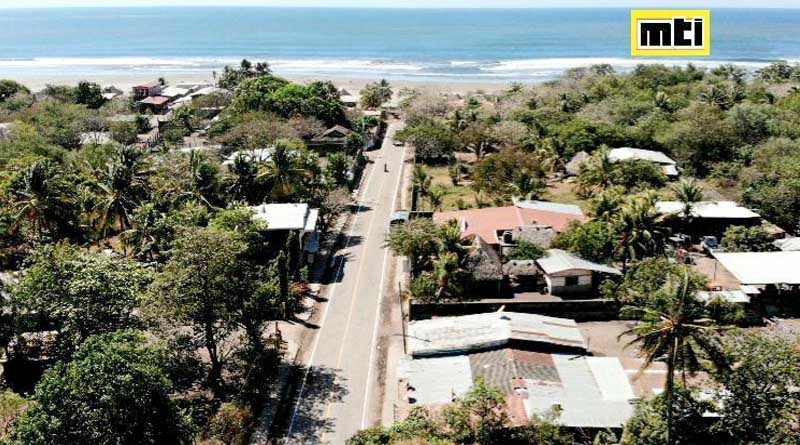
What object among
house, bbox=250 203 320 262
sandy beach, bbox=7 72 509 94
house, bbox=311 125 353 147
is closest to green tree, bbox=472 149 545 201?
house, bbox=250 203 320 262

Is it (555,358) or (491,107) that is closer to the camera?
(555,358)

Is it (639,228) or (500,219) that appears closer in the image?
(639,228)

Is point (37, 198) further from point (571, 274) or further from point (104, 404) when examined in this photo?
point (571, 274)

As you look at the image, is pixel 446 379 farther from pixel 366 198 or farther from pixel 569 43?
pixel 569 43

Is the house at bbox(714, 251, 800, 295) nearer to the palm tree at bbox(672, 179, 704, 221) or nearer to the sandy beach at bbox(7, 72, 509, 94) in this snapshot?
the palm tree at bbox(672, 179, 704, 221)

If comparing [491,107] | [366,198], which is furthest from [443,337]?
[491,107]

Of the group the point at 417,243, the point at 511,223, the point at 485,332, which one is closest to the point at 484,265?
the point at 417,243

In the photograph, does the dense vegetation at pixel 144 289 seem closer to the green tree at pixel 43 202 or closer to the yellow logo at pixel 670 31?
the green tree at pixel 43 202
